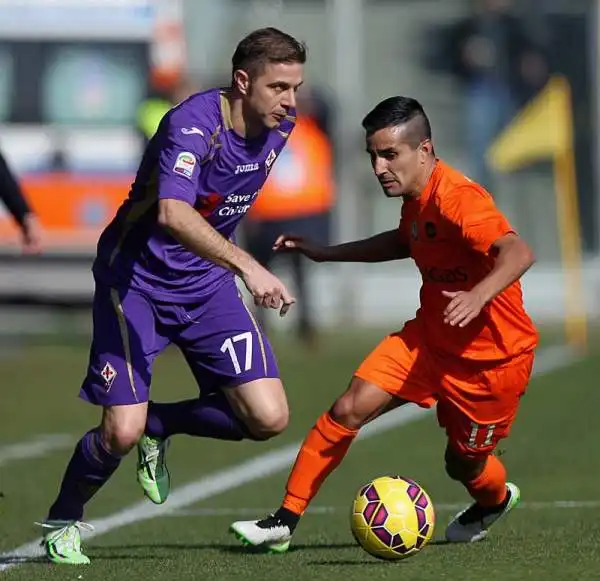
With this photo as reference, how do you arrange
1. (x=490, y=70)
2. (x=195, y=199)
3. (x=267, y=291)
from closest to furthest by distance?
(x=267, y=291) < (x=195, y=199) < (x=490, y=70)

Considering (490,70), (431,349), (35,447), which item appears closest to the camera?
(431,349)

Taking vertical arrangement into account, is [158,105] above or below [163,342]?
above

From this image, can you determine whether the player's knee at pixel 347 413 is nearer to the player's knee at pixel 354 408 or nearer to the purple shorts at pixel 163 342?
the player's knee at pixel 354 408

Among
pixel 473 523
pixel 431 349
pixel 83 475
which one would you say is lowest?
pixel 473 523

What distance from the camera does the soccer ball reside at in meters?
7.39

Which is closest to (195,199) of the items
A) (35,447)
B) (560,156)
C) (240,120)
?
(240,120)

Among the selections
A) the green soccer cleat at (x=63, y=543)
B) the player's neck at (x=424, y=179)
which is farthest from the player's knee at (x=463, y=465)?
the green soccer cleat at (x=63, y=543)

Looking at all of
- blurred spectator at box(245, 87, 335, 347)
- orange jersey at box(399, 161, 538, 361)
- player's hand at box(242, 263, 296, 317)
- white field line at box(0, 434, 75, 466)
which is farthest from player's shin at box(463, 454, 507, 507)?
blurred spectator at box(245, 87, 335, 347)

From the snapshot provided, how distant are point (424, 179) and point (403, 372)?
81 cm

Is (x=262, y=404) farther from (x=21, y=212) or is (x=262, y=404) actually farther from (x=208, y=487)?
(x=21, y=212)

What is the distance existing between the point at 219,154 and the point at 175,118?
0.27m

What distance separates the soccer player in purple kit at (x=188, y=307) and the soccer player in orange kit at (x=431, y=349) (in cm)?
38

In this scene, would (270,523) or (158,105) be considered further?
(158,105)

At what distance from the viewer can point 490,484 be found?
8.19 metres
